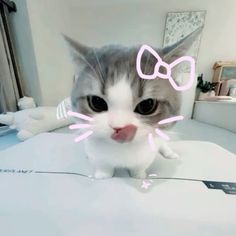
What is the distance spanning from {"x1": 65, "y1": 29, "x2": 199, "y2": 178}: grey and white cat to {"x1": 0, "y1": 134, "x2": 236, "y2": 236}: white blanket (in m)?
0.10

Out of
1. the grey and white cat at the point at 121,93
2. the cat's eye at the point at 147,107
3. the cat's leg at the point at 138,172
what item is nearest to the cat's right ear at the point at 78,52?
the grey and white cat at the point at 121,93

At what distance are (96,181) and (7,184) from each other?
0.17 meters

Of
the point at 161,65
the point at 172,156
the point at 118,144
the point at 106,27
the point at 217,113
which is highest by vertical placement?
the point at 106,27

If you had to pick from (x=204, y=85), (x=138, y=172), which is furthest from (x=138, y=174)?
(x=204, y=85)

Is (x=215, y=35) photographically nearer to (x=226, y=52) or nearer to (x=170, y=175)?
(x=226, y=52)

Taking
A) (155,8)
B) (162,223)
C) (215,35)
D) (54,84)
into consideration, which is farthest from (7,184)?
(215,35)

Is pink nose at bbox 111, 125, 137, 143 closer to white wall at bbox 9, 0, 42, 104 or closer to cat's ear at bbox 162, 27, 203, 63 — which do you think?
cat's ear at bbox 162, 27, 203, 63

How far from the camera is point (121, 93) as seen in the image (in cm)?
23

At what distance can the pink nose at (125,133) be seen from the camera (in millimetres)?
228

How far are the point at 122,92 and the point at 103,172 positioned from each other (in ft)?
0.63

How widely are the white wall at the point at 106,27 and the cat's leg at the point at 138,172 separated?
0.60 m

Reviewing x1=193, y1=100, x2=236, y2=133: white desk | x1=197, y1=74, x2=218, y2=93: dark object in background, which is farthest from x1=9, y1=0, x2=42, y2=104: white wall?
x1=197, y1=74, x2=218, y2=93: dark object in background

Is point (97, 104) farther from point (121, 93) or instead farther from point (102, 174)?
point (102, 174)

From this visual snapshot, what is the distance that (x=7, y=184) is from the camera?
319 mm
